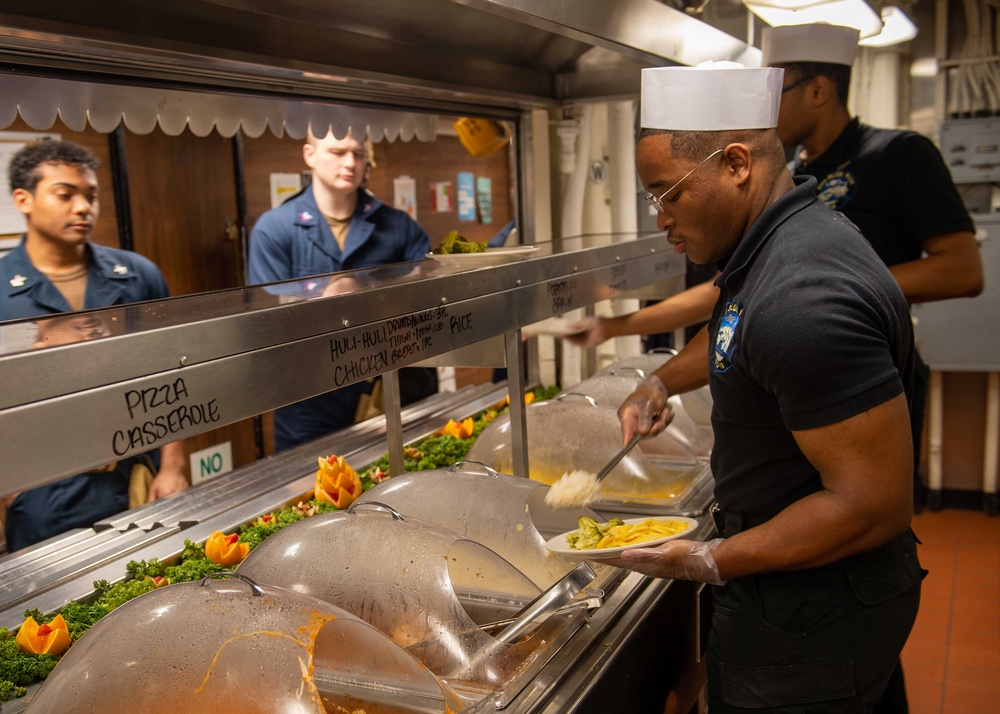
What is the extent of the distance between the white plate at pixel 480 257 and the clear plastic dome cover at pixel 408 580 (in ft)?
2.27

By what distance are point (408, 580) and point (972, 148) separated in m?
4.66

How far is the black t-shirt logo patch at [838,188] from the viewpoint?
273cm

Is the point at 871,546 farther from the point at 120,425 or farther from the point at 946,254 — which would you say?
the point at 946,254

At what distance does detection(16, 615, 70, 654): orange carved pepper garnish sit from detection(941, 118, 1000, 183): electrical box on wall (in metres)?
4.91

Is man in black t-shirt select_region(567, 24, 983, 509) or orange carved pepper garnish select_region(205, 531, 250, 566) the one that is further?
man in black t-shirt select_region(567, 24, 983, 509)

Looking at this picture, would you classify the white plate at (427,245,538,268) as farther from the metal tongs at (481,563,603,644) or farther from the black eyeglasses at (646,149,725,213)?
the metal tongs at (481,563,603,644)

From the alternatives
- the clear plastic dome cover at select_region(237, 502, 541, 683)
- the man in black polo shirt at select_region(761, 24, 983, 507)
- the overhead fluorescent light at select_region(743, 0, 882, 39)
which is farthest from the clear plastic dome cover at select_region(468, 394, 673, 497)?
the overhead fluorescent light at select_region(743, 0, 882, 39)

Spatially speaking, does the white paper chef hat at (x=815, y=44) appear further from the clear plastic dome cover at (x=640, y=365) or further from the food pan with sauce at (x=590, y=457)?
the food pan with sauce at (x=590, y=457)

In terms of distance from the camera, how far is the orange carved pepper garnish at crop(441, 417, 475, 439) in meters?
2.76

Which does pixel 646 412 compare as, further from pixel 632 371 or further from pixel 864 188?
pixel 864 188

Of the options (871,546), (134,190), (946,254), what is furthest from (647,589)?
(134,190)

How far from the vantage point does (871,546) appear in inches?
57.0

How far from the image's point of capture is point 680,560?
1.53 m

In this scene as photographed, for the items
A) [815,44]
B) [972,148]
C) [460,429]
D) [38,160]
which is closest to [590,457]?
[460,429]
